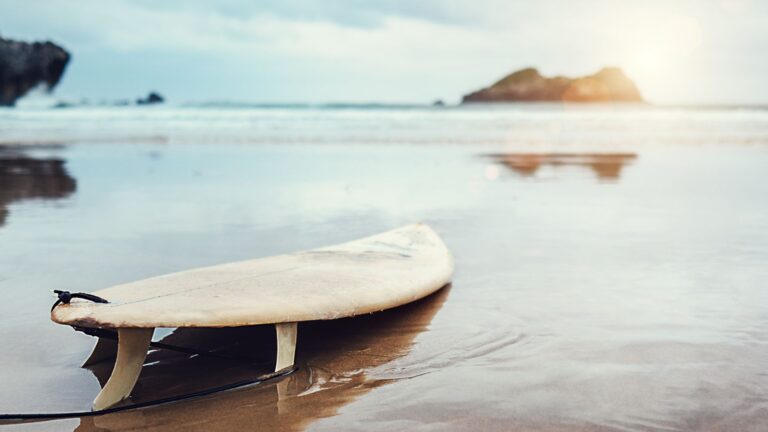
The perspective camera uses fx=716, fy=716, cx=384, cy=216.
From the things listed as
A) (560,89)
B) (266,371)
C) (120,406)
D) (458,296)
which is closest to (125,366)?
(120,406)

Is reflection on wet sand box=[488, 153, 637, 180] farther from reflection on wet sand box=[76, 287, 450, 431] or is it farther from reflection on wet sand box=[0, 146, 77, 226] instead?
reflection on wet sand box=[76, 287, 450, 431]

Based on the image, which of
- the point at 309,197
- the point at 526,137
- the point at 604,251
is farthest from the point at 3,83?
the point at 604,251

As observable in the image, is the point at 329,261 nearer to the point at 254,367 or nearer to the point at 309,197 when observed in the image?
the point at 254,367

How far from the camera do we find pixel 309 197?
703 cm

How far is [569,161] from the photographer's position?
10.9 m

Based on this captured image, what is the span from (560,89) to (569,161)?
73.2 meters

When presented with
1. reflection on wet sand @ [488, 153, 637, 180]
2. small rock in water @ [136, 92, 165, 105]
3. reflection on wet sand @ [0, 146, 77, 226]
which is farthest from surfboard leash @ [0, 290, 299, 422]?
small rock in water @ [136, 92, 165, 105]

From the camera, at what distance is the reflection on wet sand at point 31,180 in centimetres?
698

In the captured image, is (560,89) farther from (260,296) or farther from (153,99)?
(260,296)

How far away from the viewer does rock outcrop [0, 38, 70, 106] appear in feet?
168

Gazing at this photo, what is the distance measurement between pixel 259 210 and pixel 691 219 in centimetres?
357

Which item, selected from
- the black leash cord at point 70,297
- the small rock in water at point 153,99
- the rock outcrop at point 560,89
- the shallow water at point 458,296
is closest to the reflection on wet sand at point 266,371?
the shallow water at point 458,296

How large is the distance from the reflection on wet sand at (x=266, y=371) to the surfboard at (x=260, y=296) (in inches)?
4.1

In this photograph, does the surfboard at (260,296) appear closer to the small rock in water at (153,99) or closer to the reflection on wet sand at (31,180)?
the reflection on wet sand at (31,180)
